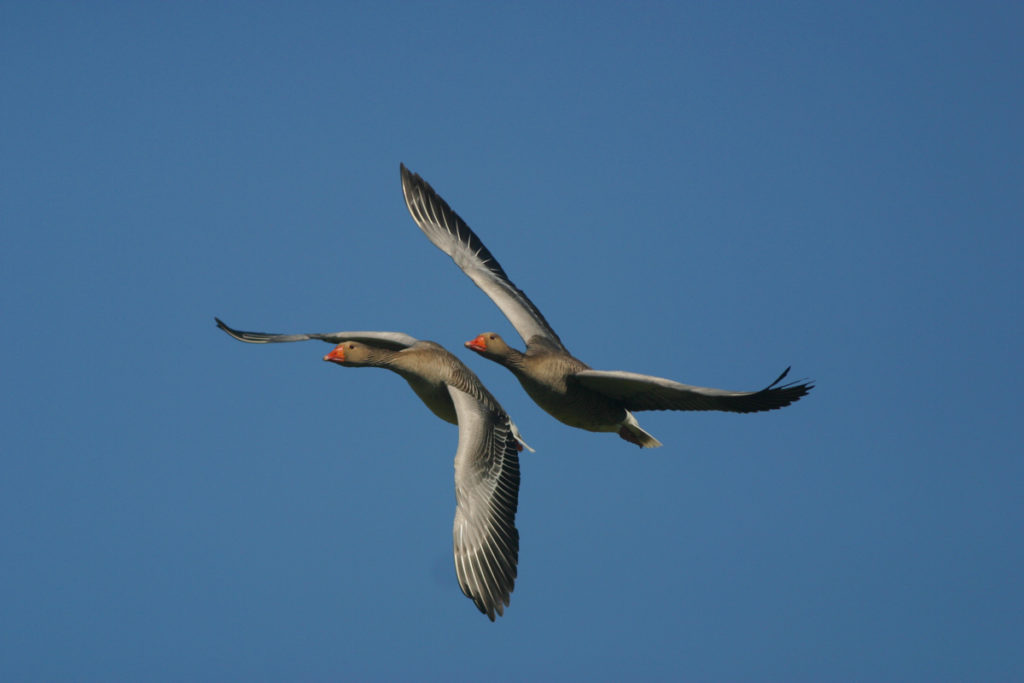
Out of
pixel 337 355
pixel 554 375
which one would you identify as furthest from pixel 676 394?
pixel 337 355

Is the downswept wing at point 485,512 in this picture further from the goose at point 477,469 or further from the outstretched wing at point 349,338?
the outstretched wing at point 349,338

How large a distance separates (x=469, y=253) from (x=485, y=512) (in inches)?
256

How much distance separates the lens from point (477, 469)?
620 inches

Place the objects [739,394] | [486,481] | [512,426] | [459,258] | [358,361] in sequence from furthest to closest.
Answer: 1. [459,258]
2. [358,361]
3. [512,426]
4. [486,481]
5. [739,394]

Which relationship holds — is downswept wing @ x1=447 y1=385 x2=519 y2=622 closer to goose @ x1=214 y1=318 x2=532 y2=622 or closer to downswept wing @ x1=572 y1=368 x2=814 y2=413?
goose @ x1=214 y1=318 x2=532 y2=622

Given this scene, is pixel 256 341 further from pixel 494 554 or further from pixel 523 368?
pixel 494 554

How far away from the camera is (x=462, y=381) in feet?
57.0

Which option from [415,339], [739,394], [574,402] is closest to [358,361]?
[415,339]

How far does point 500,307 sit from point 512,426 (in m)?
3.21

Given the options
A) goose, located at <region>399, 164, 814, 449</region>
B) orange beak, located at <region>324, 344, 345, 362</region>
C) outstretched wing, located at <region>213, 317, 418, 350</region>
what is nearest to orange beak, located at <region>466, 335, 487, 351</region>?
goose, located at <region>399, 164, 814, 449</region>

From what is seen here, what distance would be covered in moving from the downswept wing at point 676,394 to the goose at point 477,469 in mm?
1320

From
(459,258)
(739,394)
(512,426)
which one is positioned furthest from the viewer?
(459,258)

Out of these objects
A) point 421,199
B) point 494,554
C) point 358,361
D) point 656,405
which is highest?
point 421,199

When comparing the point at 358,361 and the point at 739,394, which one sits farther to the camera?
the point at 358,361
